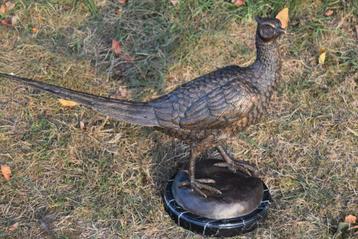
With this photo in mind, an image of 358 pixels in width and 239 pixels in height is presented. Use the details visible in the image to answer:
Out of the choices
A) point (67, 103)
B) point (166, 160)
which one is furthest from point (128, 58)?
point (166, 160)

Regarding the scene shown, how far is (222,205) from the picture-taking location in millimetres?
3350

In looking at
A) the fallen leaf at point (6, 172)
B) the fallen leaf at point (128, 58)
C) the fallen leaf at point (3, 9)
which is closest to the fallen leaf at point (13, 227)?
the fallen leaf at point (6, 172)

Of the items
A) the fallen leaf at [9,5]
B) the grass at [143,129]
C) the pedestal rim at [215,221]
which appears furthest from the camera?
the fallen leaf at [9,5]

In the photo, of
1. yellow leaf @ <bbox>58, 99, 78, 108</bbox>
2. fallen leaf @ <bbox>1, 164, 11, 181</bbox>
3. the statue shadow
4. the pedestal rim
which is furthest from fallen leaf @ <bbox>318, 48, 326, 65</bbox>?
fallen leaf @ <bbox>1, 164, 11, 181</bbox>

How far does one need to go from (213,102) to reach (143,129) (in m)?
1.27

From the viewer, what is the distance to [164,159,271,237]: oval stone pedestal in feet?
11.0

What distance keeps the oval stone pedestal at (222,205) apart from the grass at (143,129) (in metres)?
0.14

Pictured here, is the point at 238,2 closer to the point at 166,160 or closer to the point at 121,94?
the point at 121,94

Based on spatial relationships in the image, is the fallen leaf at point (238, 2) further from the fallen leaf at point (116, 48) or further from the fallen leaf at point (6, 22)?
the fallen leaf at point (6, 22)

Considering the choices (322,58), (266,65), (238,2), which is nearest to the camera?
(266,65)

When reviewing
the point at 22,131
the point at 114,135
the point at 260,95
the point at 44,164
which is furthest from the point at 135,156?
the point at 260,95

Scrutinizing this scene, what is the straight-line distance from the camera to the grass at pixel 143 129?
365cm

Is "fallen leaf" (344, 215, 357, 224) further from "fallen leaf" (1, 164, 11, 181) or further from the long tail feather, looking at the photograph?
"fallen leaf" (1, 164, 11, 181)

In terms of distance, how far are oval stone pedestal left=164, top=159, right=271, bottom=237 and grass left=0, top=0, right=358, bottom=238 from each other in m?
0.14
